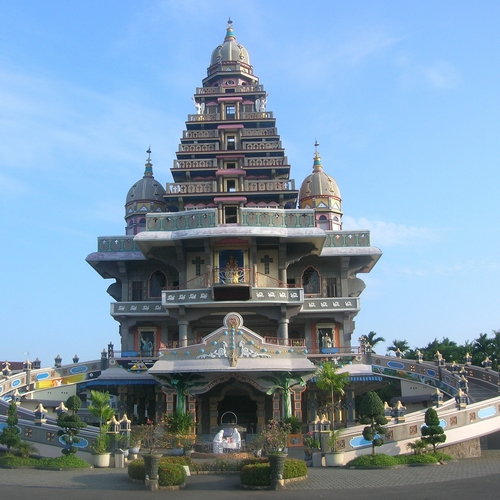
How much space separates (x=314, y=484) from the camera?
20375 millimetres

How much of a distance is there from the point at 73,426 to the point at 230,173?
22.0 m

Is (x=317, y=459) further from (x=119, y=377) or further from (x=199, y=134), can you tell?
(x=199, y=134)

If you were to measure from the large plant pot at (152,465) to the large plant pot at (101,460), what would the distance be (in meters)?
5.81

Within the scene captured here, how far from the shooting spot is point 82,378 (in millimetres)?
39094

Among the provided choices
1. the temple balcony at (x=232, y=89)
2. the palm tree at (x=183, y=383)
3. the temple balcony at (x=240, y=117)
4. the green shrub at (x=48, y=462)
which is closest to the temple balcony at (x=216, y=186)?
the temple balcony at (x=240, y=117)

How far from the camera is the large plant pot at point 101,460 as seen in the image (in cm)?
2523

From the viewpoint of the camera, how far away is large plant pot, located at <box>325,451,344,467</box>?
81.2ft

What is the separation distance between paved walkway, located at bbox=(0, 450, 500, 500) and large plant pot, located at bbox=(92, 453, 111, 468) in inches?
42.0

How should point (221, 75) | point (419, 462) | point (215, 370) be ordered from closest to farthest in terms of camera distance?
point (419, 462)
point (215, 370)
point (221, 75)

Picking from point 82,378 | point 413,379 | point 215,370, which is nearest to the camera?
point 215,370

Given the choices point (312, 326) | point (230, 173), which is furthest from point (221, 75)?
point (312, 326)

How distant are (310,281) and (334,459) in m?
17.9

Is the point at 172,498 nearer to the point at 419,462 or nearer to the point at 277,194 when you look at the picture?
the point at 419,462

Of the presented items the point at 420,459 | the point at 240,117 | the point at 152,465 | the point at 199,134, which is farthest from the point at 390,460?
the point at 240,117
